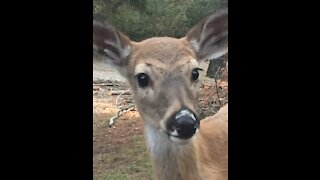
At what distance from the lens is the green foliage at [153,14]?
2.46m

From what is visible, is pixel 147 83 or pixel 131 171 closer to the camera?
pixel 147 83

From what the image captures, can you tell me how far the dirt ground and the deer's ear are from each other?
0.10m

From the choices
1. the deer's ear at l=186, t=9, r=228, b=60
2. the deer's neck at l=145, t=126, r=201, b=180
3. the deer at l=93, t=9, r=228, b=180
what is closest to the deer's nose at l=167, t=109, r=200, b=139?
the deer at l=93, t=9, r=228, b=180

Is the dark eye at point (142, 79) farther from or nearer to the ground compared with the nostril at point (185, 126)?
farther from the ground

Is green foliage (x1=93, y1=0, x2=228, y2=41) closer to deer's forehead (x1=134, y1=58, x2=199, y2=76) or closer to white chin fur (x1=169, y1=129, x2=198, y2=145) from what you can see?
deer's forehead (x1=134, y1=58, x2=199, y2=76)

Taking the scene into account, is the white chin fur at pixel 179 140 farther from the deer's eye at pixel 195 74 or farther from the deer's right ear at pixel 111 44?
the deer's right ear at pixel 111 44

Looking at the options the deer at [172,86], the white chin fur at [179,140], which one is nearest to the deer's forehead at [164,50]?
the deer at [172,86]

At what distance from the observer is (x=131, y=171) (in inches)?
98.4

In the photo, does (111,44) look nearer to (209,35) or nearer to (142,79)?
(142,79)

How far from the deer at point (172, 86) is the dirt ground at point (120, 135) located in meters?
0.06

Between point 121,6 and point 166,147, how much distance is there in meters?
0.54

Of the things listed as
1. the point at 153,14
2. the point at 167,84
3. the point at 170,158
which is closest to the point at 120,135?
the point at 170,158
